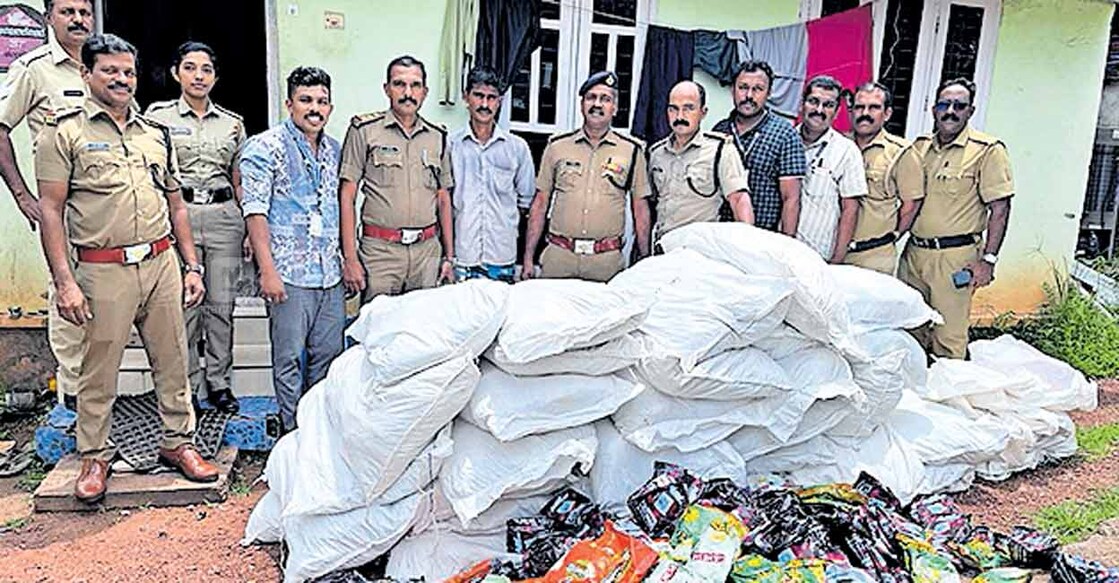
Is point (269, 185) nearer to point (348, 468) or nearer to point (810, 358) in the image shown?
point (348, 468)

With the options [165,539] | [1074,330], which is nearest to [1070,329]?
[1074,330]

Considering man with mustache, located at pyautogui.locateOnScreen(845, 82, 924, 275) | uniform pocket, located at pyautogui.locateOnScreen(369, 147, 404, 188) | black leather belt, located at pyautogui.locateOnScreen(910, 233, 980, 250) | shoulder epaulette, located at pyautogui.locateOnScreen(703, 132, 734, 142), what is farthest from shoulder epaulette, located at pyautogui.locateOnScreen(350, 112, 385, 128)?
black leather belt, located at pyautogui.locateOnScreen(910, 233, 980, 250)

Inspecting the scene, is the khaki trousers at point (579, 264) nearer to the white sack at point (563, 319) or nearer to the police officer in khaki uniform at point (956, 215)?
the white sack at point (563, 319)

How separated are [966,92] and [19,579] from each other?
14.5 ft

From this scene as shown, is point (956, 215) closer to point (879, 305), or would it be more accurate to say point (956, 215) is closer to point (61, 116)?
point (879, 305)

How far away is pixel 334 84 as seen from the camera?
4.88 m

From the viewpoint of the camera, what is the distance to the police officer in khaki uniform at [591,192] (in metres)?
4.01

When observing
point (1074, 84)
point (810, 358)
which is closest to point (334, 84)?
point (810, 358)

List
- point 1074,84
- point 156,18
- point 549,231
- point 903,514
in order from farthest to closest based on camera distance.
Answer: point 156,18
point 1074,84
point 549,231
point 903,514

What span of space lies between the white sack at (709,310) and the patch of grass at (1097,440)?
2282 millimetres

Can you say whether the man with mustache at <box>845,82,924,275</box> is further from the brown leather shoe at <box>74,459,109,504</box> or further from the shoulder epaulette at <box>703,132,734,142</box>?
the brown leather shoe at <box>74,459,109,504</box>

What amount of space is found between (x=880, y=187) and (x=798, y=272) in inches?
67.2

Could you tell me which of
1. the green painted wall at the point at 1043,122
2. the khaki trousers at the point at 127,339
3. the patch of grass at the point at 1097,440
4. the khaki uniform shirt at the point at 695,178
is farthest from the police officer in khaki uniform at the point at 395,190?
the green painted wall at the point at 1043,122

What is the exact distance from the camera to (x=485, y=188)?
162 inches
